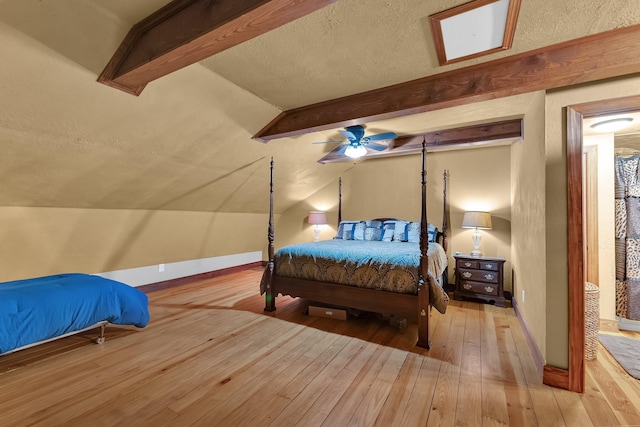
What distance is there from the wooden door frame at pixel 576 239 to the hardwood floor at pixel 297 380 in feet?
0.72

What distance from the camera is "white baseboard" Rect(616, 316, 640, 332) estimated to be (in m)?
2.95

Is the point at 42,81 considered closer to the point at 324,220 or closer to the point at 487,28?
the point at 487,28

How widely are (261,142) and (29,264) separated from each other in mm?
2953

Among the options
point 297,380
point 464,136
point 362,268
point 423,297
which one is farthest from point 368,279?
point 464,136

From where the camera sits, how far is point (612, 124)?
7.97ft

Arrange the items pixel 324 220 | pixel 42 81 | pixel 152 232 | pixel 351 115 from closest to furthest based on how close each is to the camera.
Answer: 1. pixel 42 81
2. pixel 351 115
3. pixel 152 232
4. pixel 324 220

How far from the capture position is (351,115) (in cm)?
285

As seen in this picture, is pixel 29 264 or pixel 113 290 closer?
pixel 113 290

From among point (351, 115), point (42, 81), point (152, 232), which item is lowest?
point (152, 232)

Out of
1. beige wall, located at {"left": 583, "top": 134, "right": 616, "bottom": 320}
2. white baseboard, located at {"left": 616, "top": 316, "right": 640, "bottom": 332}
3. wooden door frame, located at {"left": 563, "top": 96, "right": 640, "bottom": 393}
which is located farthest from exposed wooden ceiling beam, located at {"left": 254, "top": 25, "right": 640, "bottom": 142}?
white baseboard, located at {"left": 616, "top": 316, "right": 640, "bottom": 332}

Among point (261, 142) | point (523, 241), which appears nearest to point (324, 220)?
point (261, 142)

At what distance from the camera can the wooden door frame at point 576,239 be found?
1877 millimetres

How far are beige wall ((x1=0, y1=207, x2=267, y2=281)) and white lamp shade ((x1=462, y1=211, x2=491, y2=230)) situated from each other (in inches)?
151

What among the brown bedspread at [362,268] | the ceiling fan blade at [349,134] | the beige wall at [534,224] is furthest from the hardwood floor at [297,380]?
the ceiling fan blade at [349,134]
